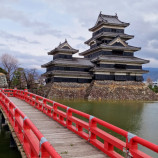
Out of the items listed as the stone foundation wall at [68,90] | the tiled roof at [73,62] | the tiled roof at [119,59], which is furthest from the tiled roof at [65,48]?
the stone foundation wall at [68,90]

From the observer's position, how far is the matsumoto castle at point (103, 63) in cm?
3425

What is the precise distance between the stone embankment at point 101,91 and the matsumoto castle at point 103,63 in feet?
3.36

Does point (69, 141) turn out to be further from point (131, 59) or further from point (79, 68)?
point (131, 59)

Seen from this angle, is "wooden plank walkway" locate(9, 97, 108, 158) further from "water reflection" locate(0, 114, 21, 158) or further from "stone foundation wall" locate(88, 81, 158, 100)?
"stone foundation wall" locate(88, 81, 158, 100)

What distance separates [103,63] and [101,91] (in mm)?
5065

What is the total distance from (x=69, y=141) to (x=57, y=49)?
29.0 m

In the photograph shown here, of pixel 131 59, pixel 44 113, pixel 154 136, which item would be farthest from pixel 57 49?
pixel 154 136

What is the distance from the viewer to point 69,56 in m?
35.9

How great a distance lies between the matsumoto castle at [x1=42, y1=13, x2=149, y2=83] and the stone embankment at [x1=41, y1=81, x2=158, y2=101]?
3.36 feet

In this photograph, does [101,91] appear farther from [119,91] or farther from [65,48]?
[65,48]

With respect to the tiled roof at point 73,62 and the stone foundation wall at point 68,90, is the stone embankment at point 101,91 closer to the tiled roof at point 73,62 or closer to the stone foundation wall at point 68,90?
the stone foundation wall at point 68,90

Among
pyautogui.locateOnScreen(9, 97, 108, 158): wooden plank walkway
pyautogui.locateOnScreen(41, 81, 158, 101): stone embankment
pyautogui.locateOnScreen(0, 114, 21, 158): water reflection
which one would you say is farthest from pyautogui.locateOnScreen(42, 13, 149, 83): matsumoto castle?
pyautogui.locateOnScreen(9, 97, 108, 158): wooden plank walkway

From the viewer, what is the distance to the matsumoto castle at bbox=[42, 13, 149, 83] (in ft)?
112

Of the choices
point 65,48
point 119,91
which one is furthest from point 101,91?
point 65,48
